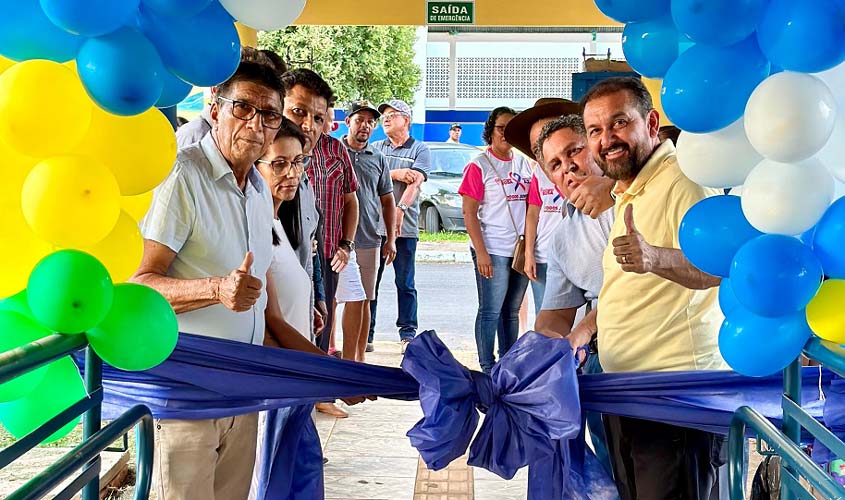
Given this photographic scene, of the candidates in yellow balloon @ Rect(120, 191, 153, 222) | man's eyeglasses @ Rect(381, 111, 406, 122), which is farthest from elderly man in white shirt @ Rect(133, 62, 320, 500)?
man's eyeglasses @ Rect(381, 111, 406, 122)

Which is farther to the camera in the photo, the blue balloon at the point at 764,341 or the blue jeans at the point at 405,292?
the blue jeans at the point at 405,292

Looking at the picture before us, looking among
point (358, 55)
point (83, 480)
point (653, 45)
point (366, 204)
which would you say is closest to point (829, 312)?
point (653, 45)

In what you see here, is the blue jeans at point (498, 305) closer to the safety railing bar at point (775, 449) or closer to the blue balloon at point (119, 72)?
the safety railing bar at point (775, 449)

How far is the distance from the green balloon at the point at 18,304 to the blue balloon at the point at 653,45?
150cm

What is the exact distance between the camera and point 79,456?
176 centimetres

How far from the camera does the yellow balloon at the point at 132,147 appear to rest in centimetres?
187

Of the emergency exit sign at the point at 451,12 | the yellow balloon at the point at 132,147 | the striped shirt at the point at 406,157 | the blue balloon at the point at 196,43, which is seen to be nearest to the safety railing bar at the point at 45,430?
the yellow balloon at the point at 132,147

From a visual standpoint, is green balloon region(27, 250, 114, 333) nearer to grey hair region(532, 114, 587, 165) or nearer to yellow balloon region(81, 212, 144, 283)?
yellow balloon region(81, 212, 144, 283)

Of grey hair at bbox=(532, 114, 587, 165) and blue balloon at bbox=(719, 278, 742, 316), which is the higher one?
grey hair at bbox=(532, 114, 587, 165)

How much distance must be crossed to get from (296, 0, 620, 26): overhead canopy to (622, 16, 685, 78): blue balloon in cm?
798

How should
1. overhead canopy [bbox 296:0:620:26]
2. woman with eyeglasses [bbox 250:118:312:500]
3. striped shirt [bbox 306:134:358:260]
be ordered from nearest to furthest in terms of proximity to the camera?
woman with eyeglasses [bbox 250:118:312:500] < striped shirt [bbox 306:134:358:260] < overhead canopy [bbox 296:0:620:26]

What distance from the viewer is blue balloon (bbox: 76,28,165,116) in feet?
5.67

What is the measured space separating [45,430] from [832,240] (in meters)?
1.55

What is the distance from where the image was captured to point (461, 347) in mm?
7266
